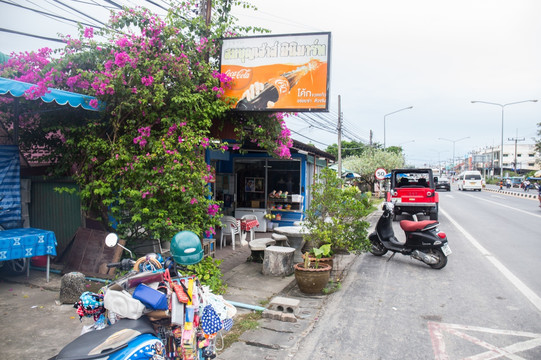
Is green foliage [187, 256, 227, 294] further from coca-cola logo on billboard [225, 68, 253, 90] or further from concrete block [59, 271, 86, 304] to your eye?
coca-cola logo on billboard [225, 68, 253, 90]

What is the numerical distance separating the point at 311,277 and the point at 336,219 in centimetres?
141

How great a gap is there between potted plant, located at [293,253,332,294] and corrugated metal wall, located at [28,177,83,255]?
4113 mm

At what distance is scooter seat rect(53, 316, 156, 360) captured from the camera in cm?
226

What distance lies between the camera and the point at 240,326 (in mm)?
4789

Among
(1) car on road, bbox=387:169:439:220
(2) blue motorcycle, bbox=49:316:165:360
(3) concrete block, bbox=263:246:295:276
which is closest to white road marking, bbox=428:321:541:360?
(3) concrete block, bbox=263:246:295:276

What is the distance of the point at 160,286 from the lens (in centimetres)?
287

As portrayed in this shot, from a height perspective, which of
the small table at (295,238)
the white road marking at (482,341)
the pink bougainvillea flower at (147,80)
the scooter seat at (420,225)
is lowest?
the white road marking at (482,341)

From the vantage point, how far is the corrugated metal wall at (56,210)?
6.87 meters

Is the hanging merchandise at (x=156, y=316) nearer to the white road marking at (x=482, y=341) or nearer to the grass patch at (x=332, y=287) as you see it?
the white road marking at (x=482, y=341)

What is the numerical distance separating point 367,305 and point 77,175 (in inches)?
198

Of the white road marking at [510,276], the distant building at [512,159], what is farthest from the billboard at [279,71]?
the distant building at [512,159]

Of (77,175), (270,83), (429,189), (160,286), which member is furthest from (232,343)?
(429,189)

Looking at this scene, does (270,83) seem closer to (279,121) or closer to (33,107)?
(279,121)

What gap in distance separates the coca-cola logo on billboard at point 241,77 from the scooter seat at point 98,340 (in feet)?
15.1
